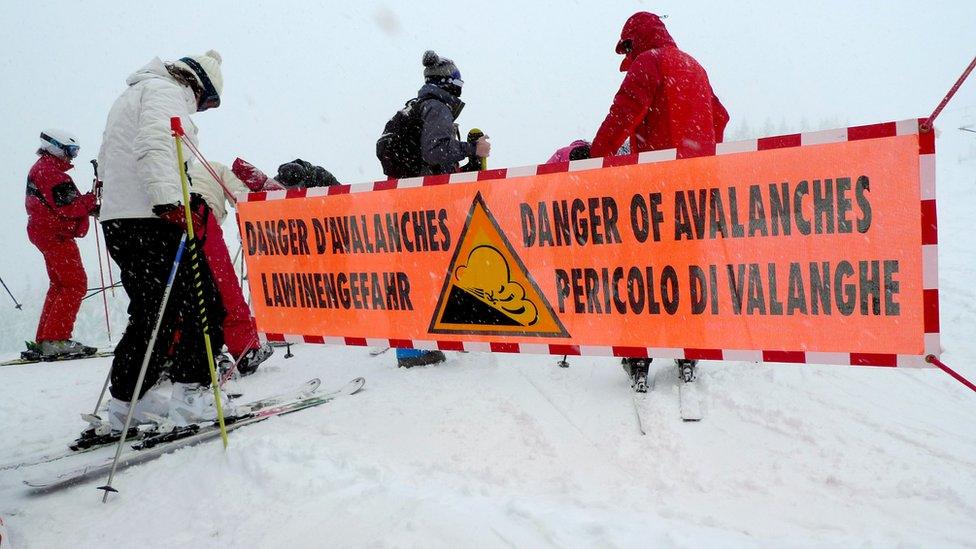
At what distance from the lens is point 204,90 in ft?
12.3

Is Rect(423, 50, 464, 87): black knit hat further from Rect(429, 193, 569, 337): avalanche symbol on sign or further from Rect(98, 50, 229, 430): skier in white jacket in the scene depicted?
Rect(429, 193, 569, 337): avalanche symbol on sign

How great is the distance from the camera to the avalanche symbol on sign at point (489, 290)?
3.03 m

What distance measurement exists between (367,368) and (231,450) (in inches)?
88.1

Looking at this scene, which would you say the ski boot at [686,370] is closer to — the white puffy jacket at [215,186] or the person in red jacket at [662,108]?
the person in red jacket at [662,108]

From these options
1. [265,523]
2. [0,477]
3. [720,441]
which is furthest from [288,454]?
[720,441]

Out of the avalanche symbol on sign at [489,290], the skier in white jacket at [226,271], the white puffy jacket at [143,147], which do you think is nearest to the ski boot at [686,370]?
the avalanche symbol on sign at [489,290]

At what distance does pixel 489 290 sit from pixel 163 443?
7.07 ft

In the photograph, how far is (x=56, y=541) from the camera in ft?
7.86

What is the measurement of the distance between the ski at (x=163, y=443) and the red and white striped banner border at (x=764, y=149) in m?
0.88

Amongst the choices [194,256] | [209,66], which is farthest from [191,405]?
[209,66]

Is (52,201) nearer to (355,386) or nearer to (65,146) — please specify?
(65,146)

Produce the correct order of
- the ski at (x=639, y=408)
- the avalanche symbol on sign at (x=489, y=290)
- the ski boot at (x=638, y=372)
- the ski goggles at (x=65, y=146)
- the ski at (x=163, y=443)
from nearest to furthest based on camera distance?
the ski at (x=163, y=443), the avalanche symbol on sign at (x=489, y=290), the ski at (x=639, y=408), the ski boot at (x=638, y=372), the ski goggles at (x=65, y=146)

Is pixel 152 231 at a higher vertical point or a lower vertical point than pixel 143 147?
lower

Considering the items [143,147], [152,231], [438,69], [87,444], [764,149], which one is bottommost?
[87,444]
